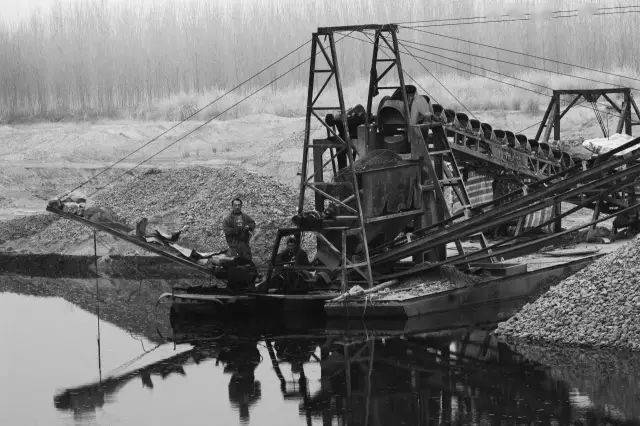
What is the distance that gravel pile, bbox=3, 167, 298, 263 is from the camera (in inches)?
1152

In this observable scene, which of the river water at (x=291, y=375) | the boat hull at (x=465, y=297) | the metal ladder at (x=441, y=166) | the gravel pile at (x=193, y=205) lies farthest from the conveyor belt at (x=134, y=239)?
the gravel pile at (x=193, y=205)

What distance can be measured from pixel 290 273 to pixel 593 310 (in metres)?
5.83

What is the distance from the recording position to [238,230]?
23156 millimetres

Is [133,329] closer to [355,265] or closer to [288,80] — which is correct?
[355,265]

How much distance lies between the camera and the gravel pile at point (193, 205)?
96.0ft

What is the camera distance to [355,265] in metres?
21.9

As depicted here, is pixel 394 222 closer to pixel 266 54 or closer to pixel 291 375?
pixel 291 375

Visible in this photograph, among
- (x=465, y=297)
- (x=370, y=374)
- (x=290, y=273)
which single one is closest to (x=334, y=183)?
(x=290, y=273)

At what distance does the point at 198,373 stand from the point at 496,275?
6969 millimetres

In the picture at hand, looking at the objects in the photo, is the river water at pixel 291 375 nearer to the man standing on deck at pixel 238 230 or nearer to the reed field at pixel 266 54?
the man standing on deck at pixel 238 230

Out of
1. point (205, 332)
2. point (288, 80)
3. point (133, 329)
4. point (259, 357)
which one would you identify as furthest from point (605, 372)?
point (288, 80)

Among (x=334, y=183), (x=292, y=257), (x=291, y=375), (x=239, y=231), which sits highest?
(x=334, y=183)

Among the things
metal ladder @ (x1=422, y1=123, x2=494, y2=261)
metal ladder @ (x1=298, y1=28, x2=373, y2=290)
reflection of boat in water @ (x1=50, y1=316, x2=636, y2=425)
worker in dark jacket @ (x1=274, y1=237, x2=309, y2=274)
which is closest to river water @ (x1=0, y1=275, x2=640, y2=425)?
reflection of boat in water @ (x1=50, y1=316, x2=636, y2=425)

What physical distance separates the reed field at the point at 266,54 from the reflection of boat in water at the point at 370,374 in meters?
20.5
